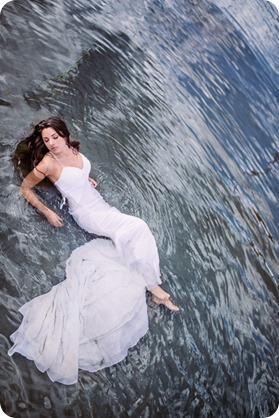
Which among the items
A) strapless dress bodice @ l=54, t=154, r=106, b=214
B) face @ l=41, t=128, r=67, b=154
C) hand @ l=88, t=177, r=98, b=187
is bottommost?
strapless dress bodice @ l=54, t=154, r=106, b=214

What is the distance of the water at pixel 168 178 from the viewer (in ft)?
6.08

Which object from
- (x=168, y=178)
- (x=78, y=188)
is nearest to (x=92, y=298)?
(x=78, y=188)

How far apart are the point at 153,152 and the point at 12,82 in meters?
0.52

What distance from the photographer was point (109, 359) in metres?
1.84

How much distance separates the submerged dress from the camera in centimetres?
180

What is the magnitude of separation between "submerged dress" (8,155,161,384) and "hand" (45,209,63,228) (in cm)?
5

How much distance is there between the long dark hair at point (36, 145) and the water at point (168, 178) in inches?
1.1

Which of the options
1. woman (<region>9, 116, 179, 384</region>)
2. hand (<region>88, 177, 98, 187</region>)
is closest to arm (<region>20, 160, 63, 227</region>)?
woman (<region>9, 116, 179, 384</region>)

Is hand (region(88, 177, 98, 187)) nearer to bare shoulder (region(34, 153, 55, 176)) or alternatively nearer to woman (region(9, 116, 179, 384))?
woman (region(9, 116, 179, 384))

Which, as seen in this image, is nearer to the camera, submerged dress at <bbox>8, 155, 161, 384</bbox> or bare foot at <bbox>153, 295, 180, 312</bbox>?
submerged dress at <bbox>8, 155, 161, 384</bbox>

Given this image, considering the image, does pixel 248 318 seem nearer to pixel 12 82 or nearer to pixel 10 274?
pixel 10 274

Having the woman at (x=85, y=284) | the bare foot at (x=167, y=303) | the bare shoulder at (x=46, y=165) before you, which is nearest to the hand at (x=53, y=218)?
the woman at (x=85, y=284)

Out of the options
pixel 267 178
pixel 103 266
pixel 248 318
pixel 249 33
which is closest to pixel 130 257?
pixel 103 266

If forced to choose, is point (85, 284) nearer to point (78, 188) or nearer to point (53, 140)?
point (78, 188)
